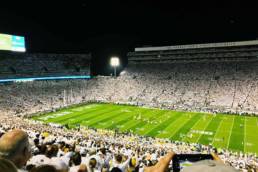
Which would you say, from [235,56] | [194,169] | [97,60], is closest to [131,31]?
[97,60]

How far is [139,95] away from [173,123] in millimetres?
22496

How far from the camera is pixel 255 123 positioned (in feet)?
121

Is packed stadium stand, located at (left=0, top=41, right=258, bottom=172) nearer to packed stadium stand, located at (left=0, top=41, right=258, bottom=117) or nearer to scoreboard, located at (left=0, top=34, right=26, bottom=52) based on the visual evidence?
packed stadium stand, located at (left=0, top=41, right=258, bottom=117)

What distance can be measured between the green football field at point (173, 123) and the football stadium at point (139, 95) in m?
0.13

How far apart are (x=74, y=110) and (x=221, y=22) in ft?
127

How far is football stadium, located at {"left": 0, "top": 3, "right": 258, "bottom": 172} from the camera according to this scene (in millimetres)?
27828

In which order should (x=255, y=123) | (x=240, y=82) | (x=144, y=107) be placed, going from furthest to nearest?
(x=240, y=82), (x=144, y=107), (x=255, y=123)

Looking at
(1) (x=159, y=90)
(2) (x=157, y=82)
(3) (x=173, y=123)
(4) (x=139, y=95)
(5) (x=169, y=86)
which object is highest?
(2) (x=157, y=82)

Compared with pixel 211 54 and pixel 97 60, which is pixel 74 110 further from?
pixel 211 54

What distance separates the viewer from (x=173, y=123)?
36.9 metres

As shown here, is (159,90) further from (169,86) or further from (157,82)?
(157,82)

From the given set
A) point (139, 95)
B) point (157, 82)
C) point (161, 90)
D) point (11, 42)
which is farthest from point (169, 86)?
point (11, 42)

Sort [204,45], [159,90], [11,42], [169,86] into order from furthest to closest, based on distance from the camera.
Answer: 1. [204,45]
2. [169,86]
3. [159,90]
4. [11,42]

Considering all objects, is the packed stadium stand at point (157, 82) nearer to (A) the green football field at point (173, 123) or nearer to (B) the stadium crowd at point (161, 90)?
(B) the stadium crowd at point (161, 90)
